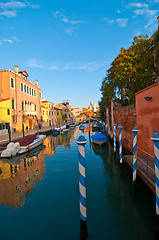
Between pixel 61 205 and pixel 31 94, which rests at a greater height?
pixel 31 94

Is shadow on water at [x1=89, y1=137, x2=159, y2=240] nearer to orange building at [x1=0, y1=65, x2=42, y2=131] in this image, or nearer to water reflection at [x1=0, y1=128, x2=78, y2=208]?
water reflection at [x1=0, y1=128, x2=78, y2=208]

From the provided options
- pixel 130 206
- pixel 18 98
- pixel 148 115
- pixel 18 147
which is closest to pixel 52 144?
pixel 18 147

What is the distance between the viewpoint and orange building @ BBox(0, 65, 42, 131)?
75.7 feet

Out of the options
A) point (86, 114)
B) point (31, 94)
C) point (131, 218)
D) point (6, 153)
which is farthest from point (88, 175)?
point (86, 114)

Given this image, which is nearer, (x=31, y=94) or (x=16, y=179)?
(x=16, y=179)

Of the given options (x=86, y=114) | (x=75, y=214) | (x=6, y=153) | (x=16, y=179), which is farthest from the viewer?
(x=86, y=114)

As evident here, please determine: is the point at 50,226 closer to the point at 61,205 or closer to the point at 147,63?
the point at 61,205

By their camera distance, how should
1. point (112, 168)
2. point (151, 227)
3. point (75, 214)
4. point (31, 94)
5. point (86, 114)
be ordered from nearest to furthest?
A: point (151, 227) < point (75, 214) < point (112, 168) < point (31, 94) < point (86, 114)

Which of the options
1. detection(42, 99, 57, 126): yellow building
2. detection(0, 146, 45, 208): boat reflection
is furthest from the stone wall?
detection(42, 99, 57, 126): yellow building

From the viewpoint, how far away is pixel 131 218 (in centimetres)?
483

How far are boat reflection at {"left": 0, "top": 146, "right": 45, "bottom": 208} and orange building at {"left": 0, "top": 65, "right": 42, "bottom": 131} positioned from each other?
1319cm

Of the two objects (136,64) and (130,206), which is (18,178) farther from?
(136,64)

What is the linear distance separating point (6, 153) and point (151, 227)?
12100mm

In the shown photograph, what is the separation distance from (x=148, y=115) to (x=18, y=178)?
890 centimetres
